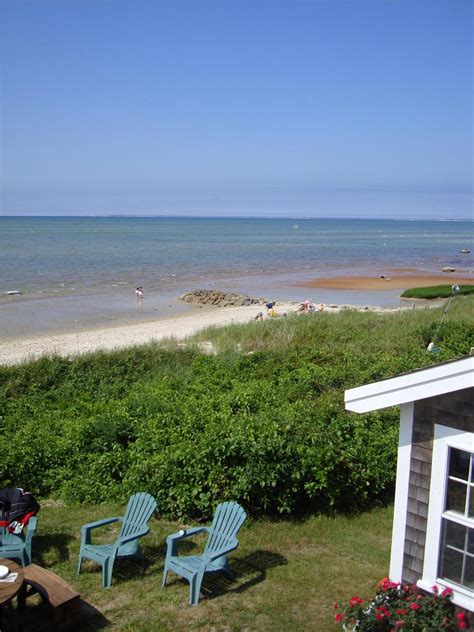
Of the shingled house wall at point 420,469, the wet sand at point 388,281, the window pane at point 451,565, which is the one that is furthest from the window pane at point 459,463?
the wet sand at point 388,281

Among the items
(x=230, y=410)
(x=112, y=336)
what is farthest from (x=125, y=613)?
(x=112, y=336)

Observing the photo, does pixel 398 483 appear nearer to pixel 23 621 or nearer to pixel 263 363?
pixel 23 621

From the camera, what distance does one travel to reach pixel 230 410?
38.7 feet

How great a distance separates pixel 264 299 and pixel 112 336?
17.7 metres

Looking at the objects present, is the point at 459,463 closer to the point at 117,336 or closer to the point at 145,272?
the point at 117,336

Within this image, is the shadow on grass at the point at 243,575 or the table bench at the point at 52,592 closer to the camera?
the table bench at the point at 52,592

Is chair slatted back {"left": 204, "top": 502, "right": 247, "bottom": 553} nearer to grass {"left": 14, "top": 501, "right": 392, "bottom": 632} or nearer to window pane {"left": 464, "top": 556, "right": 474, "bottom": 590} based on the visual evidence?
grass {"left": 14, "top": 501, "right": 392, "bottom": 632}

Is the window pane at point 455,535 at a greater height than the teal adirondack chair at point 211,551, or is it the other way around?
the window pane at point 455,535

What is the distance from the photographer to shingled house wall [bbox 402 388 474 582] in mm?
6258

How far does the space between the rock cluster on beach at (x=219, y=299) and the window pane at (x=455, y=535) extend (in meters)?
36.8

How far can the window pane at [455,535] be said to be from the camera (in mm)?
6164

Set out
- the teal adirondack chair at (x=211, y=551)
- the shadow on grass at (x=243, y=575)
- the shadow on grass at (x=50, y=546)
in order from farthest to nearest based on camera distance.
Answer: the shadow on grass at (x=50, y=546) < the shadow on grass at (x=243, y=575) < the teal adirondack chair at (x=211, y=551)

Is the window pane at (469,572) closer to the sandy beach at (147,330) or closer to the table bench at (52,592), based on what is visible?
the table bench at (52,592)

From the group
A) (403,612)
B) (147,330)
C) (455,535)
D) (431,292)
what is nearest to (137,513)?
(403,612)
